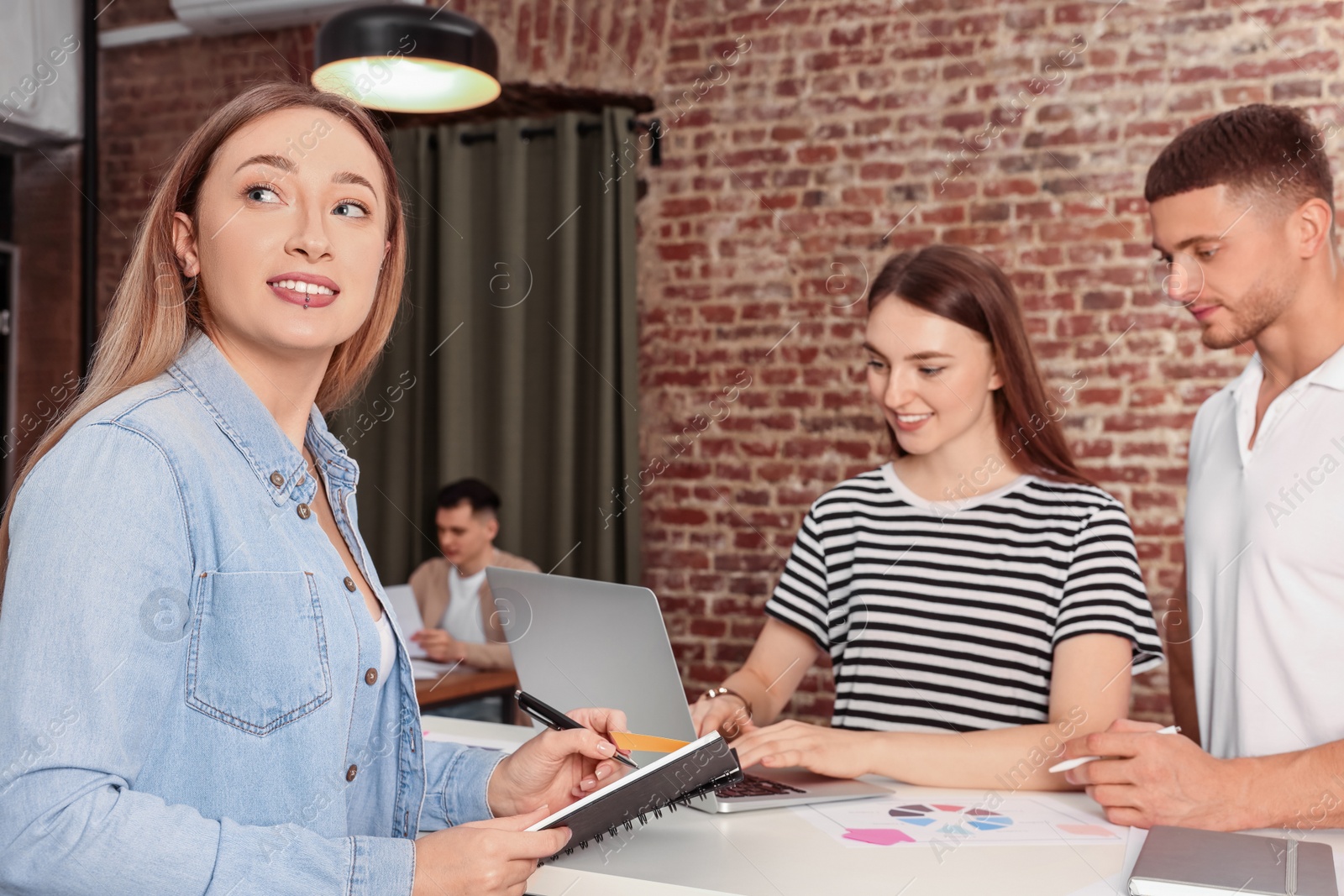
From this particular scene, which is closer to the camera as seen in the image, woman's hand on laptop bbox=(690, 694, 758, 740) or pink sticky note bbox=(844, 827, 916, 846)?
pink sticky note bbox=(844, 827, 916, 846)

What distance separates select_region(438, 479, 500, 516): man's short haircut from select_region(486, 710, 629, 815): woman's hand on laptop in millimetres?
2531

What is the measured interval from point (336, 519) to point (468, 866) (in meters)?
0.46

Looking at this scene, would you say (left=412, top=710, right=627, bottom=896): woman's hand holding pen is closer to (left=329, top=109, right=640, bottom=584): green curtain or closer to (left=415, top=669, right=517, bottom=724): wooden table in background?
(left=415, top=669, right=517, bottom=724): wooden table in background

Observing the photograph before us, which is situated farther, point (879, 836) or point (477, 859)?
point (879, 836)

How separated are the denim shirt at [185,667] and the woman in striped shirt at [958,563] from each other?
2.56 feet

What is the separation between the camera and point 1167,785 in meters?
1.33

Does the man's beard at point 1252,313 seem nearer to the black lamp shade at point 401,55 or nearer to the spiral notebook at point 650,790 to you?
the spiral notebook at point 650,790

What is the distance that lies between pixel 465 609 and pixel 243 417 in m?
2.78

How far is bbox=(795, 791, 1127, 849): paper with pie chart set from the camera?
4.22 ft

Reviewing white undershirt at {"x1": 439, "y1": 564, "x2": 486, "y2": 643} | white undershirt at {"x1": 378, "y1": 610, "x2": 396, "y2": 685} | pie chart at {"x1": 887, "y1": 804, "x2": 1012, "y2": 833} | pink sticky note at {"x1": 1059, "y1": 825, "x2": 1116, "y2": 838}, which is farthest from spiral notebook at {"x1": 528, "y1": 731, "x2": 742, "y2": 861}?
white undershirt at {"x1": 439, "y1": 564, "x2": 486, "y2": 643}

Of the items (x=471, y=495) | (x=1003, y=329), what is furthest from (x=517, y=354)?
(x=1003, y=329)

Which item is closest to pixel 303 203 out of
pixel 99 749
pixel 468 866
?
pixel 99 749

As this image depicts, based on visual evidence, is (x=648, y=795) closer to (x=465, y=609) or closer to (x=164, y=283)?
(x=164, y=283)

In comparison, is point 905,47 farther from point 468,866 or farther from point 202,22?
point 468,866
